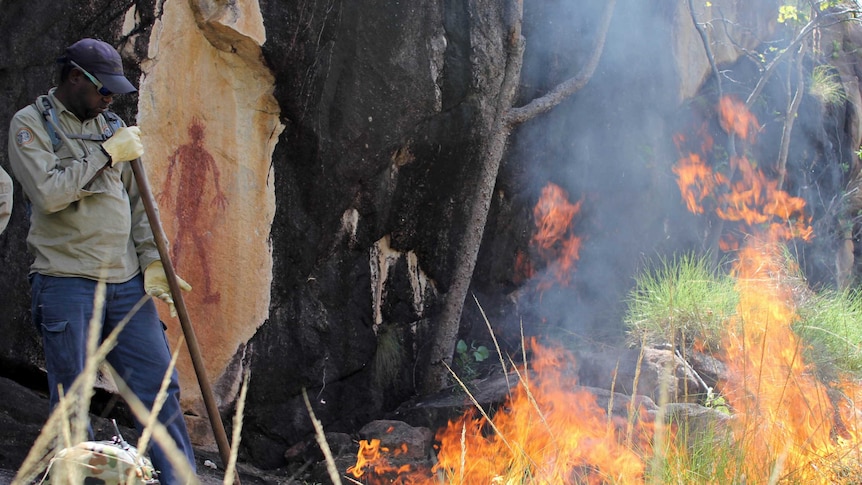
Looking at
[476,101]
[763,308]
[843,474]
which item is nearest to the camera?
[843,474]

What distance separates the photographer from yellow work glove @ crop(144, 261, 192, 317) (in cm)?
328

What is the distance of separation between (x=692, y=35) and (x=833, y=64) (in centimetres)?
287

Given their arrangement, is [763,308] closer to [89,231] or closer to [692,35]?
[692,35]

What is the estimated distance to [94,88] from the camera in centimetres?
314

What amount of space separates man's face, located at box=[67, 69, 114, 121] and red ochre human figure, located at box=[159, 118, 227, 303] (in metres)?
1.20

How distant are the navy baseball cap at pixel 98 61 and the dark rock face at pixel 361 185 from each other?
3.80 feet

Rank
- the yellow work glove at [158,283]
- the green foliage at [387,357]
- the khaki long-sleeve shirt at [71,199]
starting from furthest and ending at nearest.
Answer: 1. the green foliage at [387,357]
2. the yellow work glove at [158,283]
3. the khaki long-sleeve shirt at [71,199]

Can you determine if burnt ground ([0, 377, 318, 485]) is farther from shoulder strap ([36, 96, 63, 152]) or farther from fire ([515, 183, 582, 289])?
fire ([515, 183, 582, 289])

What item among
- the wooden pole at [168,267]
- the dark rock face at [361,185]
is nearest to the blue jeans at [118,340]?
the wooden pole at [168,267]

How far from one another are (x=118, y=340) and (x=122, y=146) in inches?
30.6

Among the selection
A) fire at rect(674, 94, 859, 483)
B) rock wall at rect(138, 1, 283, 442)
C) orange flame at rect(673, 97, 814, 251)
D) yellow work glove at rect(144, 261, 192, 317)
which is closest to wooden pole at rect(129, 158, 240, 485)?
yellow work glove at rect(144, 261, 192, 317)

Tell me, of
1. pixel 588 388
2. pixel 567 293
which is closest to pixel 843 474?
pixel 588 388

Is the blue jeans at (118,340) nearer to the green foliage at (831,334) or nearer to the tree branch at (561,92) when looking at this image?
the tree branch at (561,92)

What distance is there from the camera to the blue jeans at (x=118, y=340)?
305cm
